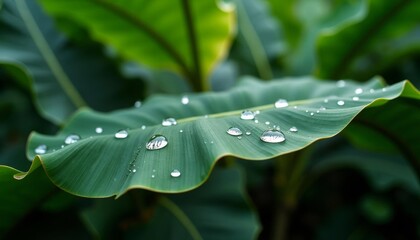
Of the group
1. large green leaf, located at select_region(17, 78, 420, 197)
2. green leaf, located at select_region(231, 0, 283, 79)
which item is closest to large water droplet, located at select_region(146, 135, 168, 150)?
large green leaf, located at select_region(17, 78, 420, 197)

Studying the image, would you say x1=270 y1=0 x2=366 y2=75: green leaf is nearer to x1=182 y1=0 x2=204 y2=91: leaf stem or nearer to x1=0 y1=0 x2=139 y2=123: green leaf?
x1=182 y1=0 x2=204 y2=91: leaf stem

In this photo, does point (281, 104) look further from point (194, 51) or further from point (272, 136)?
point (194, 51)

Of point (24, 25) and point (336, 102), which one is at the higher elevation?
point (24, 25)

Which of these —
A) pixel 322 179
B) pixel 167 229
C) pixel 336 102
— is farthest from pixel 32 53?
pixel 322 179

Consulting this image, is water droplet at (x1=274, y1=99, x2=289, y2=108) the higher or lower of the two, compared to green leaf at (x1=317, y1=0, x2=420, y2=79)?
lower

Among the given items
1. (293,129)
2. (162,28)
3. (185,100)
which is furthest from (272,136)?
(162,28)

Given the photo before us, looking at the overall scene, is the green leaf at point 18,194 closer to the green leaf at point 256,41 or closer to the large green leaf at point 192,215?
the large green leaf at point 192,215

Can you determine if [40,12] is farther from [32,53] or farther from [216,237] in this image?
[216,237]

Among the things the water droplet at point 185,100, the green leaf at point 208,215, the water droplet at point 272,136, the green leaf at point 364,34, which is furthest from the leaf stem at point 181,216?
the green leaf at point 364,34
